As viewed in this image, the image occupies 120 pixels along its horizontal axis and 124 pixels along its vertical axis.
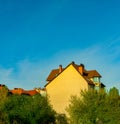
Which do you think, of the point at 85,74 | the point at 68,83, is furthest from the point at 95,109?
the point at 85,74

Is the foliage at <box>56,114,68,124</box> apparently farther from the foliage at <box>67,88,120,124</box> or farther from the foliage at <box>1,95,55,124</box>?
the foliage at <box>67,88,120,124</box>

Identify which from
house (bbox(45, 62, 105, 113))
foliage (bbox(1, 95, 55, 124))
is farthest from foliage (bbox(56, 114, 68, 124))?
foliage (bbox(1, 95, 55, 124))

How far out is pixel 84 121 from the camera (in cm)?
6231

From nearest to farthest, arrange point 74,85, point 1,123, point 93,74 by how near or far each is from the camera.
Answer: point 1,123
point 74,85
point 93,74

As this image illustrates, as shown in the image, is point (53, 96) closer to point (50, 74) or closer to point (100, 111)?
point (50, 74)

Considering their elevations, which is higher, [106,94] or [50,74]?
[50,74]

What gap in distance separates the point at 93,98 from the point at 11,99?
49.6 feet

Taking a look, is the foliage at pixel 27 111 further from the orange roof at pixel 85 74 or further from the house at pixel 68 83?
the orange roof at pixel 85 74

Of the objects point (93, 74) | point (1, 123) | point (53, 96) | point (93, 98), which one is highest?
point (93, 74)

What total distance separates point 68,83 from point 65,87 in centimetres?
128

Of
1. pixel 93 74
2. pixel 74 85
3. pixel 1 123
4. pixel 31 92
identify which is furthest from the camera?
pixel 31 92

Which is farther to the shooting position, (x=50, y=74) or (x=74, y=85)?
(x=50, y=74)

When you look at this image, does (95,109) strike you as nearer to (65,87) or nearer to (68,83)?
(68,83)

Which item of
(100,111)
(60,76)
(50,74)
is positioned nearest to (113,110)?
(100,111)
